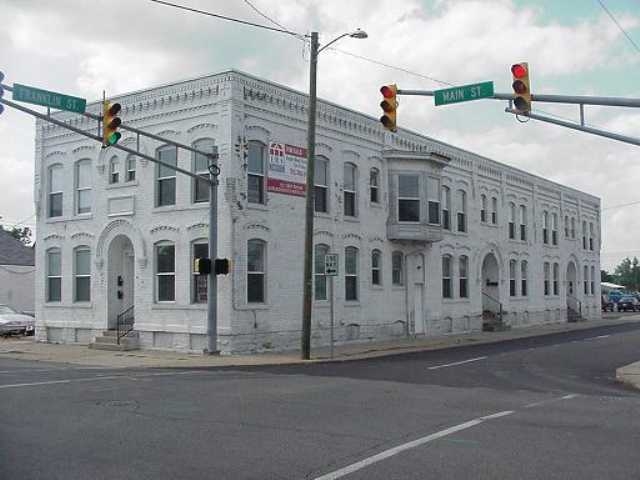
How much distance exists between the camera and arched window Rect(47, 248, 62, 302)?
1144 inches

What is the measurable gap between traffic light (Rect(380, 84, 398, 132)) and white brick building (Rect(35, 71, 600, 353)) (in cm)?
818

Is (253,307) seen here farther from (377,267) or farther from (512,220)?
(512,220)

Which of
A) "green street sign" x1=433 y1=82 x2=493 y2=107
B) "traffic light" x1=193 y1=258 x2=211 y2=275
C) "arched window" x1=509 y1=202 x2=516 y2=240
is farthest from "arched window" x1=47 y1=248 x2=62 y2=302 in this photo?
"arched window" x1=509 y1=202 x2=516 y2=240

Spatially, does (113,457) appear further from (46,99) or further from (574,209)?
(574,209)

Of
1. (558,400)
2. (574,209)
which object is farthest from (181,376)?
(574,209)

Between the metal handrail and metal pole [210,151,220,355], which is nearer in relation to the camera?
metal pole [210,151,220,355]

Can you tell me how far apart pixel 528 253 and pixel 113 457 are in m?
38.7

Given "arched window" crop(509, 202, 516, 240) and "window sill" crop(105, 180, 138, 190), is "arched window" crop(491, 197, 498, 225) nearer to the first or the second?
"arched window" crop(509, 202, 516, 240)

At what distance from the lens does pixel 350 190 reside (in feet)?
97.0

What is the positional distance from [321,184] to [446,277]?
10.1m

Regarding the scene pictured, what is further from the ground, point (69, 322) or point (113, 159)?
point (113, 159)

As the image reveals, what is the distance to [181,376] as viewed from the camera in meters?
17.4

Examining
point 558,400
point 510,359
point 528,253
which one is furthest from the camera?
point 528,253

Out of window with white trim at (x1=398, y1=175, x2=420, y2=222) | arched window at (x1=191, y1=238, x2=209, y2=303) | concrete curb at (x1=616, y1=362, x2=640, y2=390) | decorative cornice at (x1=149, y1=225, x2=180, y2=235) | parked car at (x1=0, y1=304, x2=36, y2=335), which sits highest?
window with white trim at (x1=398, y1=175, x2=420, y2=222)
